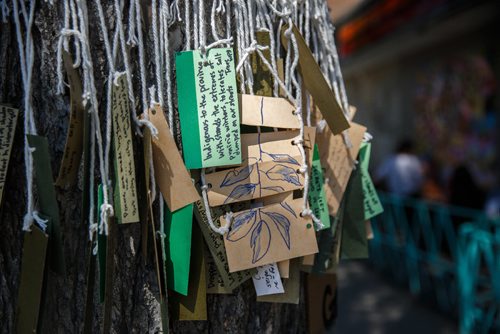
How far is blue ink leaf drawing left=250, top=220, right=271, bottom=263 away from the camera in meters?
1.12

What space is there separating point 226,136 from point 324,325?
0.66 metres

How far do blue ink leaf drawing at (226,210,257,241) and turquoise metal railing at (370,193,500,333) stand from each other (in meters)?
3.35

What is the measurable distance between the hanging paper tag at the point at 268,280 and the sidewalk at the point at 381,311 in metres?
3.95

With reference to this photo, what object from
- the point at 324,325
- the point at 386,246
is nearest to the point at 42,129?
the point at 324,325

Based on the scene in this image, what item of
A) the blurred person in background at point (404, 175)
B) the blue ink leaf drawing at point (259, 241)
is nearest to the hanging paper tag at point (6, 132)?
the blue ink leaf drawing at point (259, 241)

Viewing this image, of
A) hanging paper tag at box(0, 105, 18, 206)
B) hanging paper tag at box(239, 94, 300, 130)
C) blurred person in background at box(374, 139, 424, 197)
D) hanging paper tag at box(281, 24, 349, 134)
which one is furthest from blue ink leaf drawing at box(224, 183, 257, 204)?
blurred person in background at box(374, 139, 424, 197)

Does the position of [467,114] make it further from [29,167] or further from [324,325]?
[29,167]

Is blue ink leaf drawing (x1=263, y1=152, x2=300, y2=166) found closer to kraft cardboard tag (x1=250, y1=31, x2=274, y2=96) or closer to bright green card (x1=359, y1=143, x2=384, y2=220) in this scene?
kraft cardboard tag (x1=250, y1=31, x2=274, y2=96)

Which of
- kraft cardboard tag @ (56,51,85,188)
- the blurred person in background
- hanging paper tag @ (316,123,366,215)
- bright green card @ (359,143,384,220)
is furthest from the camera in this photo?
the blurred person in background

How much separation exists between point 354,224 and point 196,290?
0.46m

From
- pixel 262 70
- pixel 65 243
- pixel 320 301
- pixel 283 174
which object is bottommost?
pixel 320 301

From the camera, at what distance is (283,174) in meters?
1.15

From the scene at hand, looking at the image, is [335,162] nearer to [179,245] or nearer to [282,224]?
[282,224]

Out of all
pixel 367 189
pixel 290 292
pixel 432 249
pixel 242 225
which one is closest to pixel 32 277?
pixel 242 225
